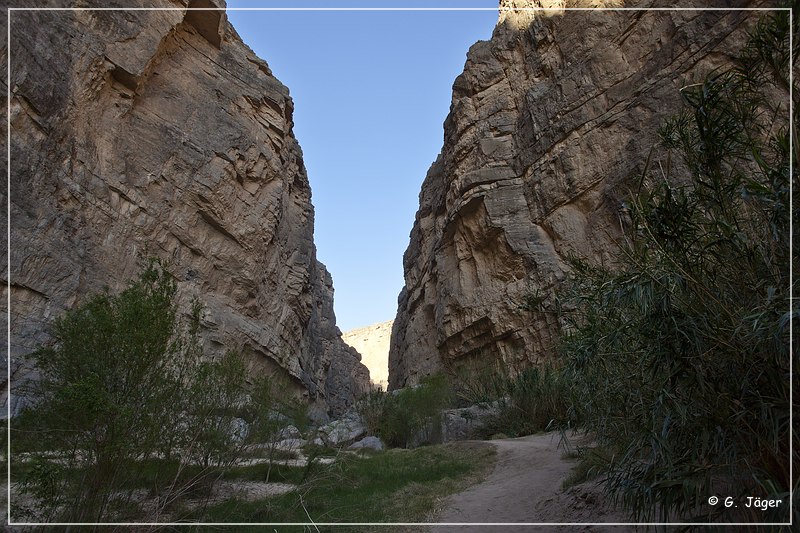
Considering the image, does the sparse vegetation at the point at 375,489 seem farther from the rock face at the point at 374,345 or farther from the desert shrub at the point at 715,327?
the rock face at the point at 374,345

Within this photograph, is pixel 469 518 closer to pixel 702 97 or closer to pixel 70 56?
pixel 702 97

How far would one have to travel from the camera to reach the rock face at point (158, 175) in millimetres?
19391

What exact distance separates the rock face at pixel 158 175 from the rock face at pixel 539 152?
35.2ft

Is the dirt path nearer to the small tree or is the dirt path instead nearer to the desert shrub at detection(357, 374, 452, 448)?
the small tree

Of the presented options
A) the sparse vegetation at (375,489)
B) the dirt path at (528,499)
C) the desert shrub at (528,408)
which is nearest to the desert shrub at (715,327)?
the dirt path at (528,499)

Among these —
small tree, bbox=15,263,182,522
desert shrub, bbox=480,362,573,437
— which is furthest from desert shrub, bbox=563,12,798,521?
desert shrub, bbox=480,362,573,437

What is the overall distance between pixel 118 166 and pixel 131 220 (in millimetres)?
2496

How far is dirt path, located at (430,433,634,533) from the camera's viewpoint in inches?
293

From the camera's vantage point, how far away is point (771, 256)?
Answer: 4973 millimetres

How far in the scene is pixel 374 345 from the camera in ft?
362

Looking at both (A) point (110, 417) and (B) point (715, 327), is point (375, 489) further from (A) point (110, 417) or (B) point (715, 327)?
(B) point (715, 327)

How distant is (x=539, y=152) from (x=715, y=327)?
2556cm

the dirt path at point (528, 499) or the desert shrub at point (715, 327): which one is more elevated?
the desert shrub at point (715, 327)

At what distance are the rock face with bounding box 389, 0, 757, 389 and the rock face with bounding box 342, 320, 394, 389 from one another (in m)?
67.7
